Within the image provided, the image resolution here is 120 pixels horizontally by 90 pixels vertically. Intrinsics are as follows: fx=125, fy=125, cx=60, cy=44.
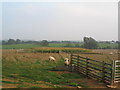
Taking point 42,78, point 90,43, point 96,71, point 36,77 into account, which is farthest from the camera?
point 90,43

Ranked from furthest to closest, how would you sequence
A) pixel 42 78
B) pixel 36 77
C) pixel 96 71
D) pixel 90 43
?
pixel 90 43, pixel 96 71, pixel 36 77, pixel 42 78

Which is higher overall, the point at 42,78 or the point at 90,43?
the point at 90,43

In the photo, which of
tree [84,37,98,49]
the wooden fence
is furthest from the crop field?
tree [84,37,98,49]

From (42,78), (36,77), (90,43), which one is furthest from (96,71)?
(90,43)

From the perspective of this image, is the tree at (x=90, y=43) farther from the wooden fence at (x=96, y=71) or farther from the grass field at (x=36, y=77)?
the grass field at (x=36, y=77)

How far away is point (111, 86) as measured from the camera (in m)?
6.00

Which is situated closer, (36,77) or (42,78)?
(42,78)

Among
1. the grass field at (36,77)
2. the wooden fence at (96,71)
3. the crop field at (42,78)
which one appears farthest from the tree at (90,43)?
the grass field at (36,77)

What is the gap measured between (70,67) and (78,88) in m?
4.15

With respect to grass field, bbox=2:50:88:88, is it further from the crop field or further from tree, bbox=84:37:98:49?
tree, bbox=84:37:98:49

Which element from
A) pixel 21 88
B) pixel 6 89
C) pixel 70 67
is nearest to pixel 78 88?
pixel 21 88

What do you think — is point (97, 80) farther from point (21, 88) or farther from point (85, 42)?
point (85, 42)

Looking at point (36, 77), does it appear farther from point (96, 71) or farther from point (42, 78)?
point (96, 71)

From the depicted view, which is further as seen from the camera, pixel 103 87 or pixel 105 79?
pixel 105 79
